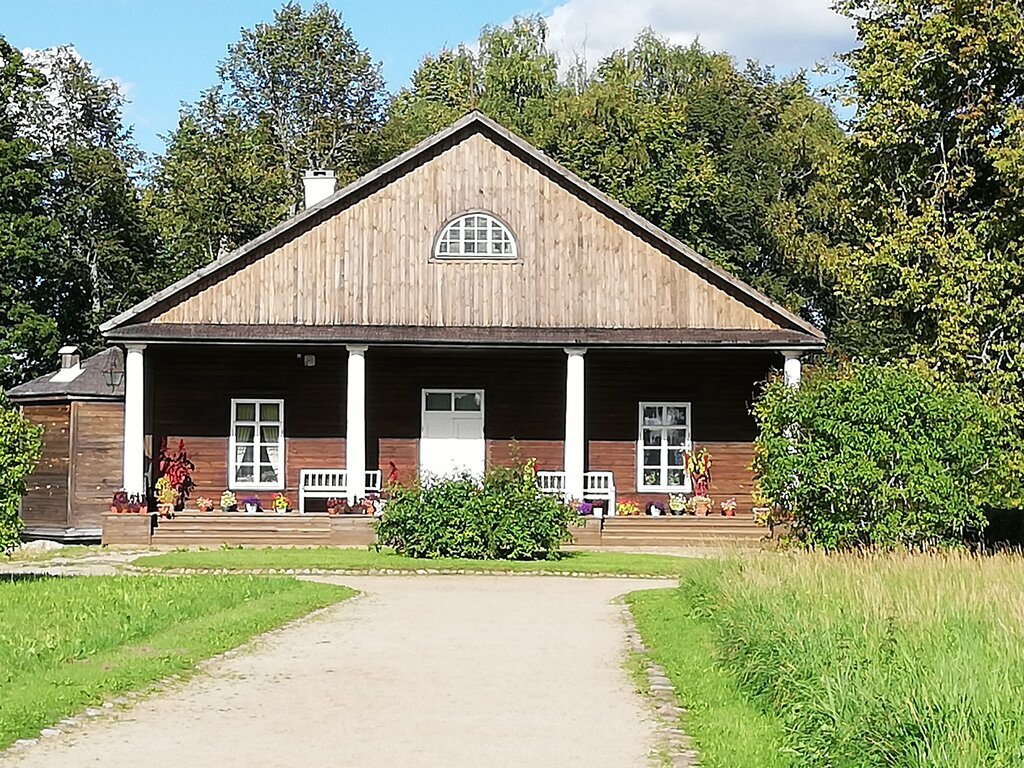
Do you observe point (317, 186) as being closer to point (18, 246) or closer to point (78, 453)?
point (78, 453)

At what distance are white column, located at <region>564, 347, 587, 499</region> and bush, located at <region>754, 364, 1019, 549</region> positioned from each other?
27.5ft

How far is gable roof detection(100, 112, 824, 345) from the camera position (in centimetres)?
2786

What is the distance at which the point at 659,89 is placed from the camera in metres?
58.3

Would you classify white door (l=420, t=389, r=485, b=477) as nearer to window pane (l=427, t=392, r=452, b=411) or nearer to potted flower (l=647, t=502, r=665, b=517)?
window pane (l=427, t=392, r=452, b=411)

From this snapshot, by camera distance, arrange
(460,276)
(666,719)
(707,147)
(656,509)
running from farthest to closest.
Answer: (707,147) → (656,509) → (460,276) → (666,719)

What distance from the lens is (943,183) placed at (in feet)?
89.7

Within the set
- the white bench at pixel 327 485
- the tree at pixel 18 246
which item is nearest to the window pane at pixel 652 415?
the white bench at pixel 327 485

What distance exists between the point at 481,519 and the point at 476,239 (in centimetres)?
810

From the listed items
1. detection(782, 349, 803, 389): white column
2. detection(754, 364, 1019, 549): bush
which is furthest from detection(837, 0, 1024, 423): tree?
detection(754, 364, 1019, 549): bush

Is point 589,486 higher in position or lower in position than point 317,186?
lower

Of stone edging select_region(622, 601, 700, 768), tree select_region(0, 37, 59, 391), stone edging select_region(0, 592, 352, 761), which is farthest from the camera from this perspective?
tree select_region(0, 37, 59, 391)

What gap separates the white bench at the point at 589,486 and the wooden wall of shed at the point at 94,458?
873 cm

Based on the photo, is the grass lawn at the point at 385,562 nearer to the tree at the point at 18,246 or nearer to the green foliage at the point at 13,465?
the green foliage at the point at 13,465

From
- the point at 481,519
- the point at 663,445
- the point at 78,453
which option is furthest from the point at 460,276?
the point at 78,453
